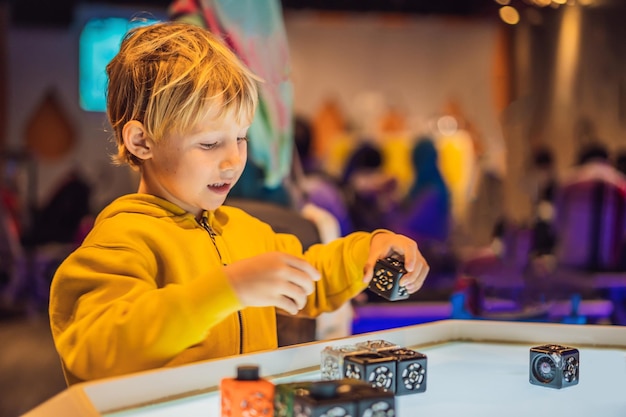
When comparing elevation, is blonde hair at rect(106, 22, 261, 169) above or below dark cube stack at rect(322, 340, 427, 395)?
above

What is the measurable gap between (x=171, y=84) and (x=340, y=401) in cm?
64

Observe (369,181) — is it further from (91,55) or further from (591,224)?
(91,55)

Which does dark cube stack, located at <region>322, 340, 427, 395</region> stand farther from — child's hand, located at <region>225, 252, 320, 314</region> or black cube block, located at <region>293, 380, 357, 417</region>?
black cube block, located at <region>293, 380, 357, 417</region>

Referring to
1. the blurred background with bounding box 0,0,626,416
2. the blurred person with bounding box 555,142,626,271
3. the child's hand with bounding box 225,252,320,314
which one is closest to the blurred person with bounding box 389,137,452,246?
the blurred background with bounding box 0,0,626,416

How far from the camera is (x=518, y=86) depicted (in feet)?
26.3

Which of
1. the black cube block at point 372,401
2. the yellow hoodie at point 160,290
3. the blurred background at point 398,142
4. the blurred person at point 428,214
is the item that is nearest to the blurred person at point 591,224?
the blurred background at point 398,142

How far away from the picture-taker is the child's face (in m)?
1.31

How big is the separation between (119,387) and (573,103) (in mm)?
6162

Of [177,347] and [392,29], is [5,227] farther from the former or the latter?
[392,29]

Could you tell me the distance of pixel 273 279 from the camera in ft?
3.41

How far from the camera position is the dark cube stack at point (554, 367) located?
117cm

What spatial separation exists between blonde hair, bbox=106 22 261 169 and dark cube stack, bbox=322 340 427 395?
43cm

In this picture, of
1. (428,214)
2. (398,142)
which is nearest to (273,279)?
(428,214)

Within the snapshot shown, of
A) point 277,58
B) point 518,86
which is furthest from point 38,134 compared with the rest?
point 277,58
